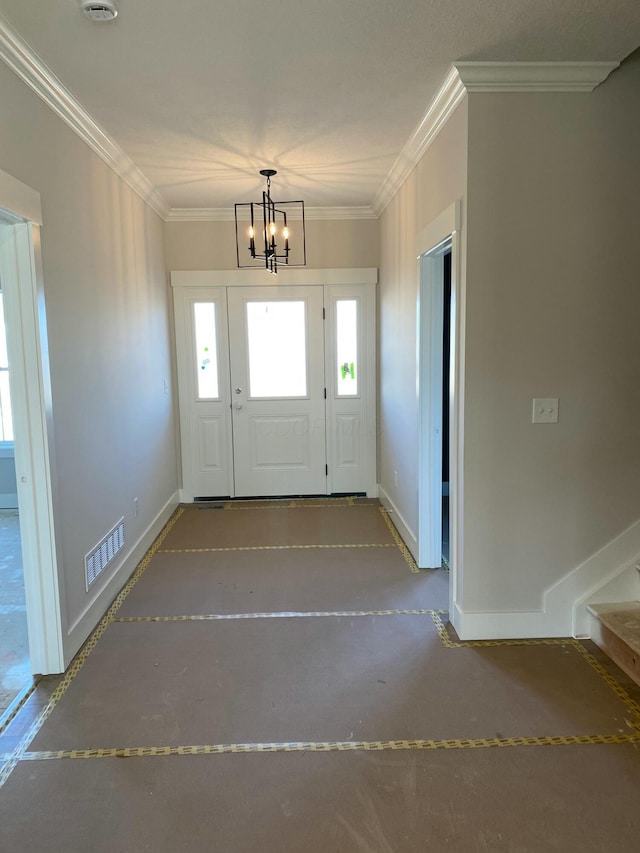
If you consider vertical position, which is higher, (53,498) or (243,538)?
(53,498)

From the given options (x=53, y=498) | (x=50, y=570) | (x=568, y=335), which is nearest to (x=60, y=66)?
(x=53, y=498)

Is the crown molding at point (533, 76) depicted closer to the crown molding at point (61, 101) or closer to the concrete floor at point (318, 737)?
the crown molding at point (61, 101)

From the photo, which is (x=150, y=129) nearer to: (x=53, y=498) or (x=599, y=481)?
(x=53, y=498)

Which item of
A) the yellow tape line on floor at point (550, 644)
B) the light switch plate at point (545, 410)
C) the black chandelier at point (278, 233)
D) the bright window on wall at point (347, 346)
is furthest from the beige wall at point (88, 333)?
the light switch plate at point (545, 410)

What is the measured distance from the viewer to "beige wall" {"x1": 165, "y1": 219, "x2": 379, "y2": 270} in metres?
4.96

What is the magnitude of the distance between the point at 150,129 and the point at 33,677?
9.28 feet

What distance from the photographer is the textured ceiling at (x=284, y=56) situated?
1.98 m

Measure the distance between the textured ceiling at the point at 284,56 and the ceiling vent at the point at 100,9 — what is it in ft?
0.10

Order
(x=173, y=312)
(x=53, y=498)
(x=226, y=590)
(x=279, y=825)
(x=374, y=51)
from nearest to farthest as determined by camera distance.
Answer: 1. (x=279, y=825)
2. (x=374, y=51)
3. (x=53, y=498)
4. (x=226, y=590)
5. (x=173, y=312)

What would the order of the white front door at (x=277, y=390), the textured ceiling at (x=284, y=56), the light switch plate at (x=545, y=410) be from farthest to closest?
the white front door at (x=277, y=390)
the light switch plate at (x=545, y=410)
the textured ceiling at (x=284, y=56)

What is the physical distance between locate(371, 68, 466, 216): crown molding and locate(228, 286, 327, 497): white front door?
1.38 meters

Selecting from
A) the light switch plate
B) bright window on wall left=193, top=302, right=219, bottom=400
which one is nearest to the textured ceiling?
the light switch plate

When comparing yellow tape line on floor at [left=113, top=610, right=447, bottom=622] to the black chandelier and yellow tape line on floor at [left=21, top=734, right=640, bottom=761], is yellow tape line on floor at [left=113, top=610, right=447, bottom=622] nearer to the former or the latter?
yellow tape line on floor at [left=21, top=734, right=640, bottom=761]

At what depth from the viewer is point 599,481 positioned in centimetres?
269
